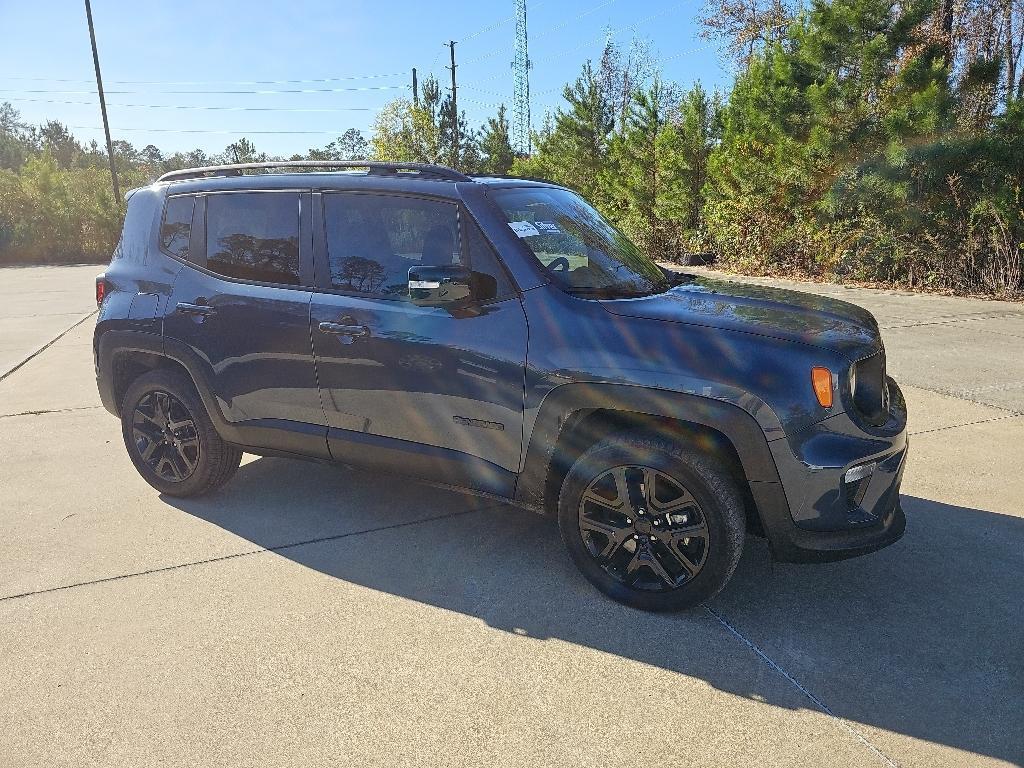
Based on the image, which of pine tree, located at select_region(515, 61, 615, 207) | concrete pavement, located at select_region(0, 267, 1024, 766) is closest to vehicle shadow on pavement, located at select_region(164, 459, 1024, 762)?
concrete pavement, located at select_region(0, 267, 1024, 766)

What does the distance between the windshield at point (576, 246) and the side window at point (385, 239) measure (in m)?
0.32

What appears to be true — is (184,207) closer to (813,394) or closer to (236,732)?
(236,732)

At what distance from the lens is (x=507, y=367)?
10.6ft

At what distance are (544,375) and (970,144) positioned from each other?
10.1 meters

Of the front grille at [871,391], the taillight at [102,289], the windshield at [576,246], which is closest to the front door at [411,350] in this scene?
the windshield at [576,246]

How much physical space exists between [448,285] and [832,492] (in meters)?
1.71

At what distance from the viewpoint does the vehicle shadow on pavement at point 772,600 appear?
2652 mm

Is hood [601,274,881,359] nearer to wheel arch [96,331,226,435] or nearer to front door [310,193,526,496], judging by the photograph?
front door [310,193,526,496]

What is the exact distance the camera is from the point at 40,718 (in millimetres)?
2592

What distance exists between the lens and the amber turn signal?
2805 millimetres

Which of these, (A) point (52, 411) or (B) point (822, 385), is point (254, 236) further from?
(A) point (52, 411)

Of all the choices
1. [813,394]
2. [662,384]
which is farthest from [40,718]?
[813,394]

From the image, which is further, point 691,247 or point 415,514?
point 691,247

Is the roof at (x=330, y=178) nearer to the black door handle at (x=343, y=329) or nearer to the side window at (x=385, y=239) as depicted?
the side window at (x=385, y=239)
